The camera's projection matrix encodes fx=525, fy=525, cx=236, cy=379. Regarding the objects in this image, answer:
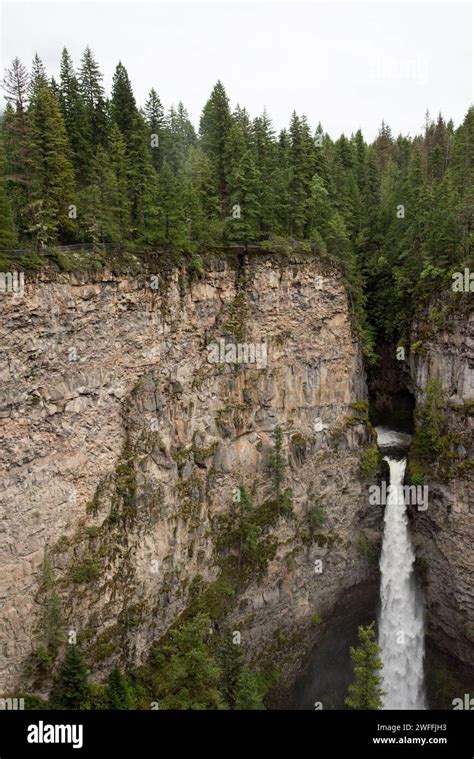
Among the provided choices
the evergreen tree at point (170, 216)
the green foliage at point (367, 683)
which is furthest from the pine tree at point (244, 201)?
the green foliage at point (367, 683)

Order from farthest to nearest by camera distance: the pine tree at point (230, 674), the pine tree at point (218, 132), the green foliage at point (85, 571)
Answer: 1. the pine tree at point (218, 132)
2. the pine tree at point (230, 674)
3. the green foliage at point (85, 571)

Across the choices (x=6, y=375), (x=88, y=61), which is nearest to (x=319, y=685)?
(x=6, y=375)

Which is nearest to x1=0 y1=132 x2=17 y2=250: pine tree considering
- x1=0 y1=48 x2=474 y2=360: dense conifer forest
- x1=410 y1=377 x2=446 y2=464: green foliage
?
x1=0 y1=48 x2=474 y2=360: dense conifer forest

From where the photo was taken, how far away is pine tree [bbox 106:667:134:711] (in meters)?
26.1

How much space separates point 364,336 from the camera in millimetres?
43938

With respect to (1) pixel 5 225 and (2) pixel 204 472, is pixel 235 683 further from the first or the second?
(1) pixel 5 225

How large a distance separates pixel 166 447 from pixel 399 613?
2276cm

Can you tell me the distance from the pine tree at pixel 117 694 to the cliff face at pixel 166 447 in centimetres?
149

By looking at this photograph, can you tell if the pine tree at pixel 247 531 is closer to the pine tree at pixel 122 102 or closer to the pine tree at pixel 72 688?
the pine tree at pixel 72 688

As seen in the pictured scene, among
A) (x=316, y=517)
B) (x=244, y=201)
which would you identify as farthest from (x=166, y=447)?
(x=244, y=201)

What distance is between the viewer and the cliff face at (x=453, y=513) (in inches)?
1441

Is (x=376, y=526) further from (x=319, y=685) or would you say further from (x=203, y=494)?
(x=203, y=494)

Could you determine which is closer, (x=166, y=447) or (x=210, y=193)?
(x=166, y=447)

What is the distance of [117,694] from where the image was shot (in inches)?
1035
